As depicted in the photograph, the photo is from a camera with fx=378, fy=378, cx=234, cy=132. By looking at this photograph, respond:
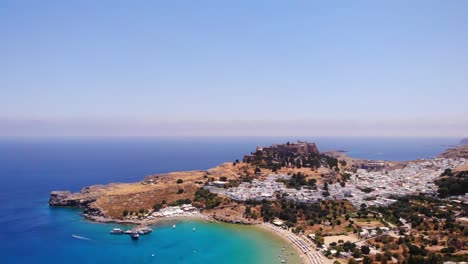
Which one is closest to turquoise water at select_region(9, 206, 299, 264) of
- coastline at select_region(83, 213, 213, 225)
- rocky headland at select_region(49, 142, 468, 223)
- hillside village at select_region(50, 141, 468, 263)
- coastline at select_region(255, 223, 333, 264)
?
coastline at select_region(255, 223, 333, 264)

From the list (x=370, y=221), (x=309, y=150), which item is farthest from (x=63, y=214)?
(x=309, y=150)

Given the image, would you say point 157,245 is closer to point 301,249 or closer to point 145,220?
point 145,220

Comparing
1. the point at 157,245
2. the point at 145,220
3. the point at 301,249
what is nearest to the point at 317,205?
the point at 301,249

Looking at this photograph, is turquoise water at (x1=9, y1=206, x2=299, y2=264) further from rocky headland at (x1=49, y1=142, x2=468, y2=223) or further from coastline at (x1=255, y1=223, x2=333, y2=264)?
rocky headland at (x1=49, y1=142, x2=468, y2=223)

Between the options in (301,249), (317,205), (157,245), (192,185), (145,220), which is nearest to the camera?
(301,249)

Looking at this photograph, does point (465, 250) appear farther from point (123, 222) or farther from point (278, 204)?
point (123, 222)

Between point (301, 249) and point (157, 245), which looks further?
point (157, 245)

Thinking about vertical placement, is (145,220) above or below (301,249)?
below

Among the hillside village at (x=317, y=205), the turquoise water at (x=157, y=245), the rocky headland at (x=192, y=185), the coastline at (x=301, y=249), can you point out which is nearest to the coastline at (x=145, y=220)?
the rocky headland at (x=192, y=185)

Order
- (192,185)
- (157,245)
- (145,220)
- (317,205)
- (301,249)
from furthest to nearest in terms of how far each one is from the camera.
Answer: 1. (192,185)
2. (317,205)
3. (145,220)
4. (157,245)
5. (301,249)

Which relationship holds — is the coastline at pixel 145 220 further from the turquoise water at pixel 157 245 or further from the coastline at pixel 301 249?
the coastline at pixel 301 249

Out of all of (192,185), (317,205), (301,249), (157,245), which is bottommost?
(157,245)
